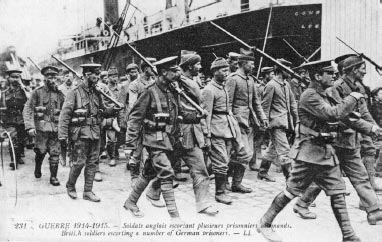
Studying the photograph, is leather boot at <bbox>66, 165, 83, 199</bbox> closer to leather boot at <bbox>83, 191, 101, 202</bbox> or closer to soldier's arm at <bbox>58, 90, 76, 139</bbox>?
leather boot at <bbox>83, 191, 101, 202</bbox>

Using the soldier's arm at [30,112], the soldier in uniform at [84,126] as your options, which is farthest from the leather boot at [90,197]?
the soldier's arm at [30,112]

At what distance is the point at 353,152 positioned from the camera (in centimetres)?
502

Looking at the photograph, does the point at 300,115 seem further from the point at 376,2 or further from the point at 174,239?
the point at 376,2

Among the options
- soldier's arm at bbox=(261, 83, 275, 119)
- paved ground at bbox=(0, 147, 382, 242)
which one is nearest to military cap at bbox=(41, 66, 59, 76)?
paved ground at bbox=(0, 147, 382, 242)

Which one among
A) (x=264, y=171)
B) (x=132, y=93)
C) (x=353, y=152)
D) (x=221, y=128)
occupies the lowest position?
(x=264, y=171)

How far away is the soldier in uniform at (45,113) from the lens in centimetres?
753

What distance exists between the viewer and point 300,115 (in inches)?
183

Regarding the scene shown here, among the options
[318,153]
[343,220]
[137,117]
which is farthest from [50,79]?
[343,220]

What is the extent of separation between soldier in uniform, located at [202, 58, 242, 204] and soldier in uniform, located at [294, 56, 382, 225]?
123 centimetres

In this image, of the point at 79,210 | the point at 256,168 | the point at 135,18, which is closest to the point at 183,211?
the point at 79,210

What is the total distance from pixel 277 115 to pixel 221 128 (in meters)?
1.43

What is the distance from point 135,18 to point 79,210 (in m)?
16.2

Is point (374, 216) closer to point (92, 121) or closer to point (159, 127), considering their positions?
point (159, 127)

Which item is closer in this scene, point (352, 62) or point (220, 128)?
point (352, 62)
